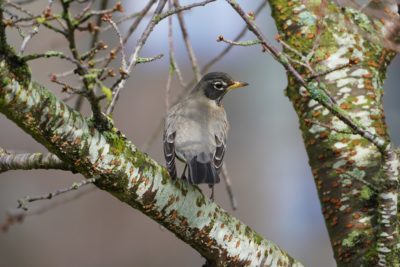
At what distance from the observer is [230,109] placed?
15.5 metres

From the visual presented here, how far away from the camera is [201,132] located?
425 cm

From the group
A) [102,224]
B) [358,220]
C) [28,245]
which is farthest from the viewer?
[102,224]

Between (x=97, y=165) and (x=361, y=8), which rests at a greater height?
(x=361, y=8)

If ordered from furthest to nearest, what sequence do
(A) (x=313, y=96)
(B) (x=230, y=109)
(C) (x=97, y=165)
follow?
(B) (x=230, y=109) → (A) (x=313, y=96) → (C) (x=97, y=165)

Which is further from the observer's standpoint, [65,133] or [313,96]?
[313,96]

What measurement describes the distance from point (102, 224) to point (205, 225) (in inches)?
358

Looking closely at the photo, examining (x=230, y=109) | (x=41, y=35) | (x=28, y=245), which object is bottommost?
(x=28, y=245)

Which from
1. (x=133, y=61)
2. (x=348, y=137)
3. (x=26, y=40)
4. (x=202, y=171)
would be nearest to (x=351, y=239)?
(x=348, y=137)

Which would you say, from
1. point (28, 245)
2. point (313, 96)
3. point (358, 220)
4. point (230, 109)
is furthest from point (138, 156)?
point (230, 109)

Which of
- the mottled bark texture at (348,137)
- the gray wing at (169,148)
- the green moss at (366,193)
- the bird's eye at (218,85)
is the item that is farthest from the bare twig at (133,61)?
the bird's eye at (218,85)

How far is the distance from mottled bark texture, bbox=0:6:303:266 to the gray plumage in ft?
1.96

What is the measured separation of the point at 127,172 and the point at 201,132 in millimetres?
1708

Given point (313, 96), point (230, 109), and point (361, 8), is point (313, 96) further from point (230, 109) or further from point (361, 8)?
point (230, 109)

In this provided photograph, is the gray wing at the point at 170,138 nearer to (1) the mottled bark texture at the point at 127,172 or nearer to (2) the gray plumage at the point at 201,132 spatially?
(2) the gray plumage at the point at 201,132
